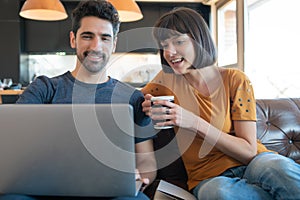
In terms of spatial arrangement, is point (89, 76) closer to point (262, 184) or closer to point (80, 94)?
point (80, 94)

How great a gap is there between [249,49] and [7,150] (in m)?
3.82

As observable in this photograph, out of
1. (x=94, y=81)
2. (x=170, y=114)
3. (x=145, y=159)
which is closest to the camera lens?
(x=170, y=114)

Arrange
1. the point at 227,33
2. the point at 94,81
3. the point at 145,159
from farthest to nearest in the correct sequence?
the point at 227,33 → the point at 94,81 → the point at 145,159

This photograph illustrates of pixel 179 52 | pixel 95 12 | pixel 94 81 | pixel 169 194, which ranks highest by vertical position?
pixel 95 12

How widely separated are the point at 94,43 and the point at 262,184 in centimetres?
87

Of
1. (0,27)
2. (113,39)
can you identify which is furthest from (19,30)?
(113,39)

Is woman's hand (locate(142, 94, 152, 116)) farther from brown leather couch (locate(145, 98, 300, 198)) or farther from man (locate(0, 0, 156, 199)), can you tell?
brown leather couch (locate(145, 98, 300, 198))

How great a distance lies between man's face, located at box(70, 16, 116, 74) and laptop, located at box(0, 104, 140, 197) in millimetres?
607

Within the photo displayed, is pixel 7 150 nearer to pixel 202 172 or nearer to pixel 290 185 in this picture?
pixel 202 172

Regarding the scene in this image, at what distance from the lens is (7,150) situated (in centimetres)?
88

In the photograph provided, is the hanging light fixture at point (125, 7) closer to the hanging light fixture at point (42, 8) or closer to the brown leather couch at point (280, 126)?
the hanging light fixture at point (42, 8)

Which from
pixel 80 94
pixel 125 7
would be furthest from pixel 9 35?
pixel 80 94

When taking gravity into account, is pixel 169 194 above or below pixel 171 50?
below

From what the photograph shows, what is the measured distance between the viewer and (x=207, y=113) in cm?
137
